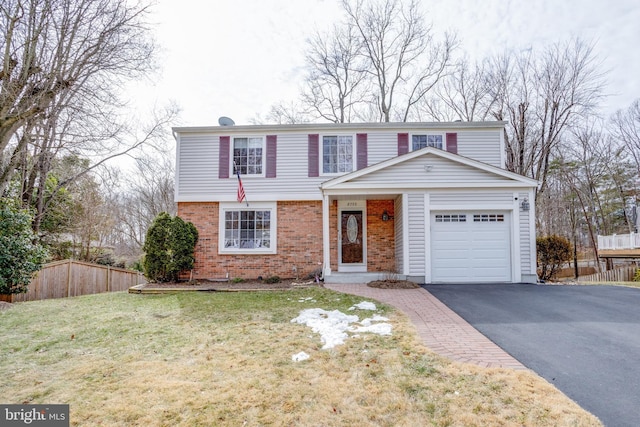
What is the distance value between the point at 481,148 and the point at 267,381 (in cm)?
1074

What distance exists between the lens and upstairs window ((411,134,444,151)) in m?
11.4

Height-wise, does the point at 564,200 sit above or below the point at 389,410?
above

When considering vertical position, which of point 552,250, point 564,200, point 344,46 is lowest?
point 552,250

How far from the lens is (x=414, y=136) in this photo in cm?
1145

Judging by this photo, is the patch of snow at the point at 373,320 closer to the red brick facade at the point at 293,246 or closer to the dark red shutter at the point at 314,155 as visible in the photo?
the red brick facade at the point at 293,246

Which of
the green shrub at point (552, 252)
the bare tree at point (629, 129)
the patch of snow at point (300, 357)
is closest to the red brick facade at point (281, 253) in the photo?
the patch of snow at point (300, 357)

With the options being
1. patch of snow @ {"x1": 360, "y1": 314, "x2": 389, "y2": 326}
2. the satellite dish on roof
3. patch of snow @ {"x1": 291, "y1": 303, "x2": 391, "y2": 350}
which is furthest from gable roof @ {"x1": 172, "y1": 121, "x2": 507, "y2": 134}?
patch of snow @ {"x1": 360, "y1": 314, "x2": 389, "y2": 326}

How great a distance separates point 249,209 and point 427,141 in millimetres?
6453

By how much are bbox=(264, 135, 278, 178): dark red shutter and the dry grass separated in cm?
639

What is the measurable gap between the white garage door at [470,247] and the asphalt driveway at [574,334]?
103 centimetres

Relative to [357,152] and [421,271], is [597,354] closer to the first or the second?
[421,271]

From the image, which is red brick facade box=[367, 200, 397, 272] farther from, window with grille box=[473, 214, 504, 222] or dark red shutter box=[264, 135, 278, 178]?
dark red shutter box=[264, 135, 278, 178]

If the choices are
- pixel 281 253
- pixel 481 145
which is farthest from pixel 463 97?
pixel 281 253

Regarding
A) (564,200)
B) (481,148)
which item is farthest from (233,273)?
(564,200)
